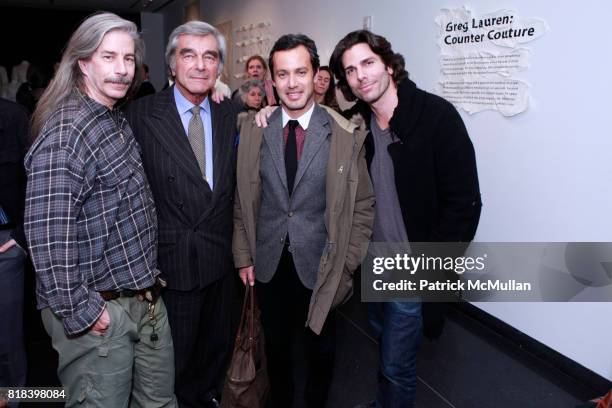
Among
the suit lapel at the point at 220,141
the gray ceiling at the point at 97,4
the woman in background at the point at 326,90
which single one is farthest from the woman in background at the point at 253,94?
the gray ceiling at the point at 97,4

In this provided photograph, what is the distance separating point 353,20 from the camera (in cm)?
520

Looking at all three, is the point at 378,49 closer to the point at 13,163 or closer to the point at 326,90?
the point at 13,163

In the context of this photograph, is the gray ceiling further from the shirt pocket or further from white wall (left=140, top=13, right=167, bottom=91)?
the shirt pocket

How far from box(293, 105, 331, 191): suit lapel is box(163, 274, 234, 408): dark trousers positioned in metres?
0.66

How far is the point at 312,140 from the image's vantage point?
2004 millimetres

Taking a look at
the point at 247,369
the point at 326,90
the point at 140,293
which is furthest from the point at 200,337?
the point at 326,90

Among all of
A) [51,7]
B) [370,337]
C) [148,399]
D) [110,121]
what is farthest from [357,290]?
[51,7]

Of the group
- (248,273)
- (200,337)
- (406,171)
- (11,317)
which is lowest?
(200,337)

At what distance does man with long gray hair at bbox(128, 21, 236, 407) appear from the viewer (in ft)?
6.47

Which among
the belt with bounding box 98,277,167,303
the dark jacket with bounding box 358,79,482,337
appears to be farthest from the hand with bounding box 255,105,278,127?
the belt with bounding box 98,277,167,303

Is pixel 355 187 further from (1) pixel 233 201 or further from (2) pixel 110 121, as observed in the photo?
(2) pixel 110 121

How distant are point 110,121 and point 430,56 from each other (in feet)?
9.79

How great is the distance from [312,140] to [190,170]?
19.9 inches

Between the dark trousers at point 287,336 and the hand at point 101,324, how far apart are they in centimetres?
72
